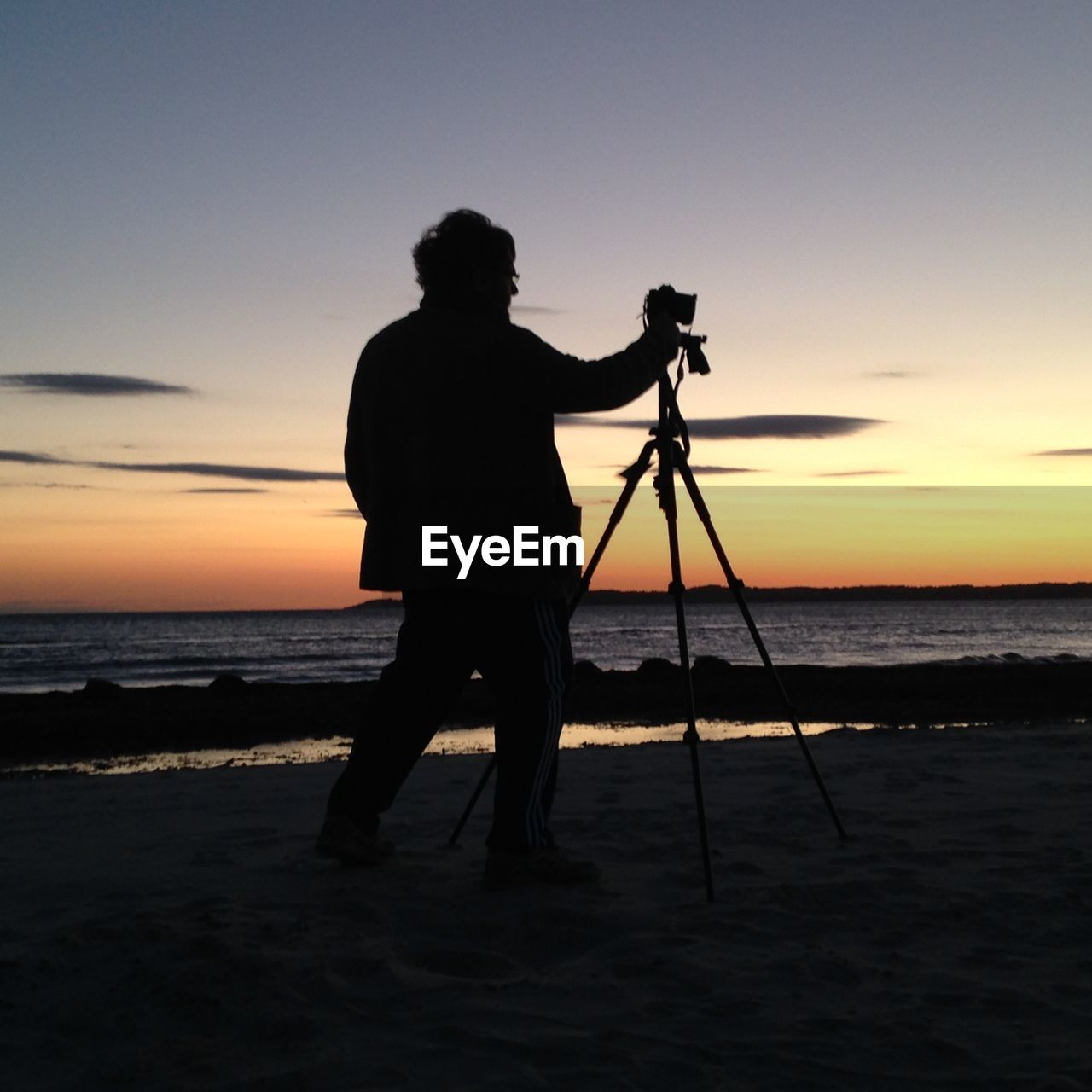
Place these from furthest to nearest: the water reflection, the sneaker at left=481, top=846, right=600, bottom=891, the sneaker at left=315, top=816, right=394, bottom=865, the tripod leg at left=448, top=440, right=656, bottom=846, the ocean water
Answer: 1. the ocean water
2. the water reflection
3. the tripod leg at left=448, top=440, right=656, bottom=846
4. the sneaker at left=315, top=816, right=394, bottom=865
5. the sneaker at left=481, top=846, right=600, bottom=891

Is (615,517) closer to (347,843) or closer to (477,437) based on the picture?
(477,437)

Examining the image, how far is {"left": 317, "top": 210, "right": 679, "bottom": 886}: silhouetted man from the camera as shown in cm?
333

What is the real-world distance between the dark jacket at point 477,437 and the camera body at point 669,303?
16cm

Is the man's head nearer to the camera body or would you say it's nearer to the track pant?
the camera body

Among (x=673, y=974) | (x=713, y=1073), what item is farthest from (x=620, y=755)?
(x=713, y=1073)

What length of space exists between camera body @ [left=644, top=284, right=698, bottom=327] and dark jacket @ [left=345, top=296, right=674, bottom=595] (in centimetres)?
16

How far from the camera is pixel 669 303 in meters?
3.66

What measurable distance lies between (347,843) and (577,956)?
3.60 feet

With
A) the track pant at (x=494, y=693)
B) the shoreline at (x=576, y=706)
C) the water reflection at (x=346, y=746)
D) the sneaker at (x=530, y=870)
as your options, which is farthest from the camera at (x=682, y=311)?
the shoreline at (x=576, y=706)

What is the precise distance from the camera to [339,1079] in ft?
6.40

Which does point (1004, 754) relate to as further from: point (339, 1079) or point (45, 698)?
point (45, 698)

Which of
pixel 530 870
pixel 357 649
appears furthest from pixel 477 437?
pixel 357 649

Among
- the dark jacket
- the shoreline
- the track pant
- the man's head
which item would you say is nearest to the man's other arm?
the dark jacket

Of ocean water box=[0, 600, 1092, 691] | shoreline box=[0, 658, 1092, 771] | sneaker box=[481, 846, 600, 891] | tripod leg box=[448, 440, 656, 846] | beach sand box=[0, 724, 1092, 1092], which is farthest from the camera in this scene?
ocean water box=[0, 600, 1092, 691]
